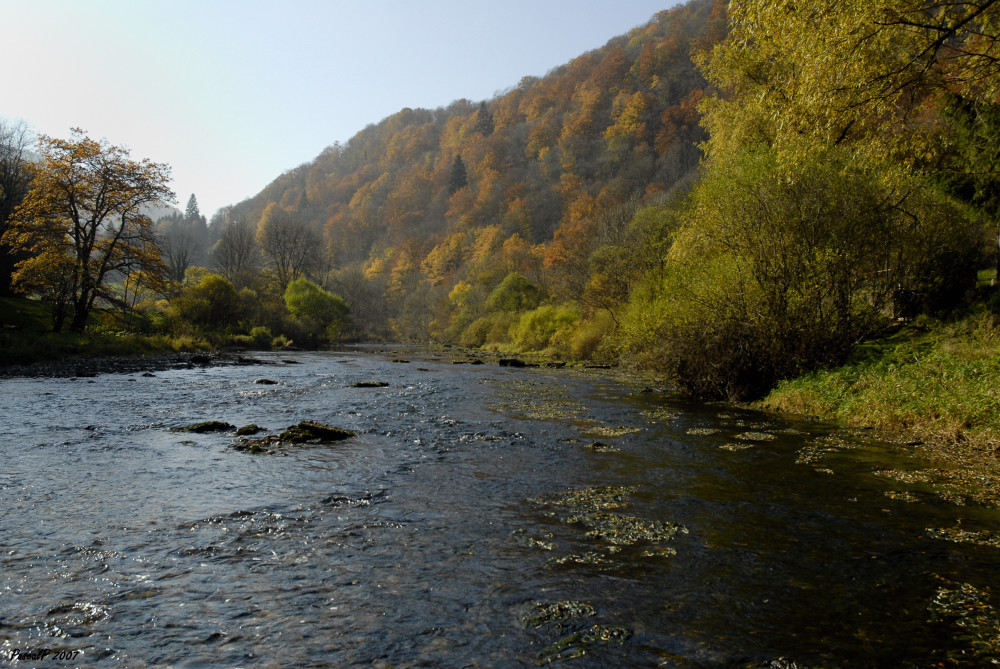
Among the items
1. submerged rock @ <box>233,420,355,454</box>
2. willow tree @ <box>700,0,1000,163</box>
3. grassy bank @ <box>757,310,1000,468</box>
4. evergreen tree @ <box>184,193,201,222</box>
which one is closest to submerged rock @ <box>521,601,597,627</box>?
submerged rock @ <box>233,420,355,454</box>

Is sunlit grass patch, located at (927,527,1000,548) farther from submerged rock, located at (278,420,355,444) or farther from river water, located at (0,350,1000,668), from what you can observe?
submerged rock, located at (278,420,355,444)

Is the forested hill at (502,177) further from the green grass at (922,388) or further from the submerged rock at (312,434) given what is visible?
the submerged rock at (312,434)

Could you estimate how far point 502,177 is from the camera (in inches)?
3671

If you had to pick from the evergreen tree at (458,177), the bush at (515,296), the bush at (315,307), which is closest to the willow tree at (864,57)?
the bush at (515,296)

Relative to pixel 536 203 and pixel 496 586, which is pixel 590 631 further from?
pixel 536 203

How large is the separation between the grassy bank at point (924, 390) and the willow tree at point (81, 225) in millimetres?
31828

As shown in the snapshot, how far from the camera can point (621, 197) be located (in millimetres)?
66375

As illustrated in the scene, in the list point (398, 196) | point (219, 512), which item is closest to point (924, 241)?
point (219, 512)

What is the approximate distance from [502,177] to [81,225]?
234 ft

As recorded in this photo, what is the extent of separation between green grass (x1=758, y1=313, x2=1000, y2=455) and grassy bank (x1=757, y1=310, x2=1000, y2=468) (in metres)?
0.02

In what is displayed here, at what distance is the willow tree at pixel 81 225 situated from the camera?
2742 cm

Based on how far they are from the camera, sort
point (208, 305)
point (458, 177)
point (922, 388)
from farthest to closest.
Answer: point (458, 177) < point (208, 305) < point (922, 388)

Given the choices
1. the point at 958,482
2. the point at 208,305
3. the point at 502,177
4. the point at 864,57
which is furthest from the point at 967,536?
the point at 502,177

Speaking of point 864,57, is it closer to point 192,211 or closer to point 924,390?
point 924,390
